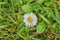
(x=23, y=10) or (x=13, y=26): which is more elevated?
(x=23, y=10)

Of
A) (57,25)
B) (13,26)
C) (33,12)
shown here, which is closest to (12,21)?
(13,26)

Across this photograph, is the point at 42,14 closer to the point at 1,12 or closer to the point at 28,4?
the point at 28,4
